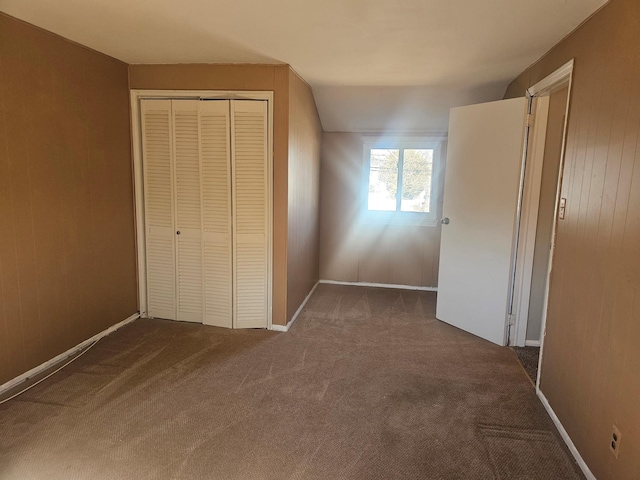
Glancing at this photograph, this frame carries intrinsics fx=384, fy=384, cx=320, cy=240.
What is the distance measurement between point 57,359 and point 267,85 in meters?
2.61

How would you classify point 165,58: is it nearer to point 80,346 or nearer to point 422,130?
point 80,346

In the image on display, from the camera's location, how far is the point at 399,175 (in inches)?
189

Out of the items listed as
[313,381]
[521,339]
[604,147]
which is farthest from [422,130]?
[313,381]

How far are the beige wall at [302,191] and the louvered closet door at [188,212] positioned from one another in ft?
2.65

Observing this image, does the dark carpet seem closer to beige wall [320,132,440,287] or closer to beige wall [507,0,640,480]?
beige wall [507,0,640,480]

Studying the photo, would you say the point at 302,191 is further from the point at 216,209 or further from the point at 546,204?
the point at 546,204

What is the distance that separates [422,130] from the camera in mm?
4574

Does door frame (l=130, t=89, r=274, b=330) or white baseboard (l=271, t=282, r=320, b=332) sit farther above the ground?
door frame (l=130, t=89, r=274, b=330)

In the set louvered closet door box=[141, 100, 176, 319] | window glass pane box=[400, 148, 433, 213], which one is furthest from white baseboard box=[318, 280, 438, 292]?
louvered closet door box=[141, 100, 176, 319]

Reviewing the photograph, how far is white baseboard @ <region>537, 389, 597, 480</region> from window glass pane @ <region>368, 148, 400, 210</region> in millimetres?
2870

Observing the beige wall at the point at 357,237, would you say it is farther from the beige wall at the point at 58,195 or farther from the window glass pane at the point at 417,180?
→ the beige wall at the point at 58,195

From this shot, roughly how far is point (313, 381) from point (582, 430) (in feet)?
4.97

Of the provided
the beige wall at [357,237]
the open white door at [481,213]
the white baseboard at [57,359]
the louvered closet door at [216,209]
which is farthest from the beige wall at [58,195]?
the open white door at [481,213]

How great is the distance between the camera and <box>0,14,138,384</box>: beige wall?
2.36m
